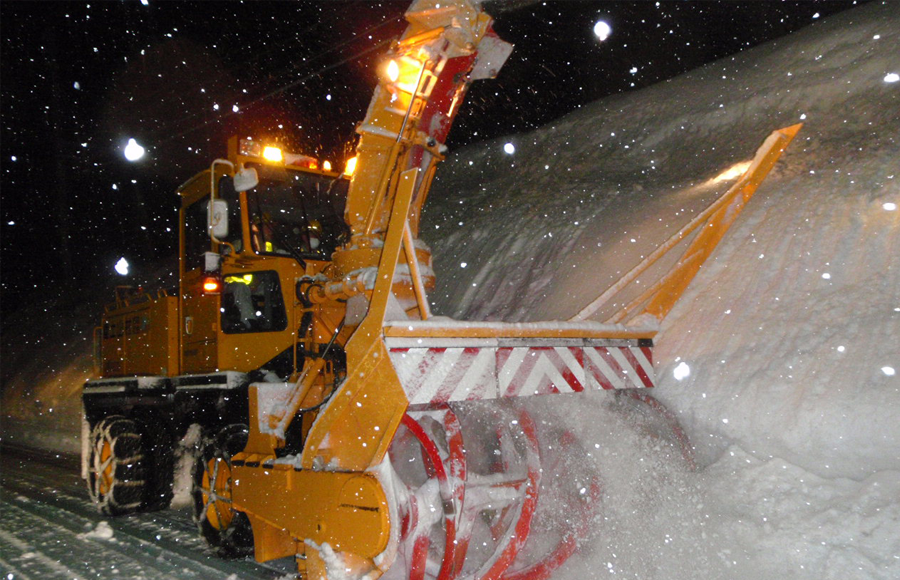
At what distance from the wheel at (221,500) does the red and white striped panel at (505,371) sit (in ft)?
6.90

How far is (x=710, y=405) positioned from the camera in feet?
13.9

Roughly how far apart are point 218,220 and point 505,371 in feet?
7.66

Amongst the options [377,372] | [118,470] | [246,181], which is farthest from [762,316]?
[118,470]

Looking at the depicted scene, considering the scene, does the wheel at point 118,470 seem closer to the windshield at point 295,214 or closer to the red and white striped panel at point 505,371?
the windshield at point 295,214

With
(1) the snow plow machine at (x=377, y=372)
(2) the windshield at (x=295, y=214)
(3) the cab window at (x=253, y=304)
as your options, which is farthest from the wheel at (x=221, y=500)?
(2) the windshield at (x=295, y=214)

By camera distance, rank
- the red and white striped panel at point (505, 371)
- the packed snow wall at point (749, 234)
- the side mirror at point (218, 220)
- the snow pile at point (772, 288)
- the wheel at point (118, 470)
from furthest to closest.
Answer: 1. the wheel at point (118, 470)
2. the side mirror at point (218, 220)
3. the packed snow wall at point (749, 234)
4. the snow pile at point (772, 288)
5. the red and white striped panel at point (505, 371)

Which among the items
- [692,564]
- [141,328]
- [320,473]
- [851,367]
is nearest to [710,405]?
[851,367]

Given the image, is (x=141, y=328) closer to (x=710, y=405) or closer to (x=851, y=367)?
(x=710, y=405)

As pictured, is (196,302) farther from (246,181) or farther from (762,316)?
(762,316)

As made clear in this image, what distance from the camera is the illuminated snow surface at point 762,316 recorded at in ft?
10.8

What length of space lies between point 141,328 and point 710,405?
5577 mm

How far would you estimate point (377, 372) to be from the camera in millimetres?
3031

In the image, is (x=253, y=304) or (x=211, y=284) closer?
(x=253, y=304)

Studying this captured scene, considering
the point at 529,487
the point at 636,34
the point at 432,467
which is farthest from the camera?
the point at 636,34
